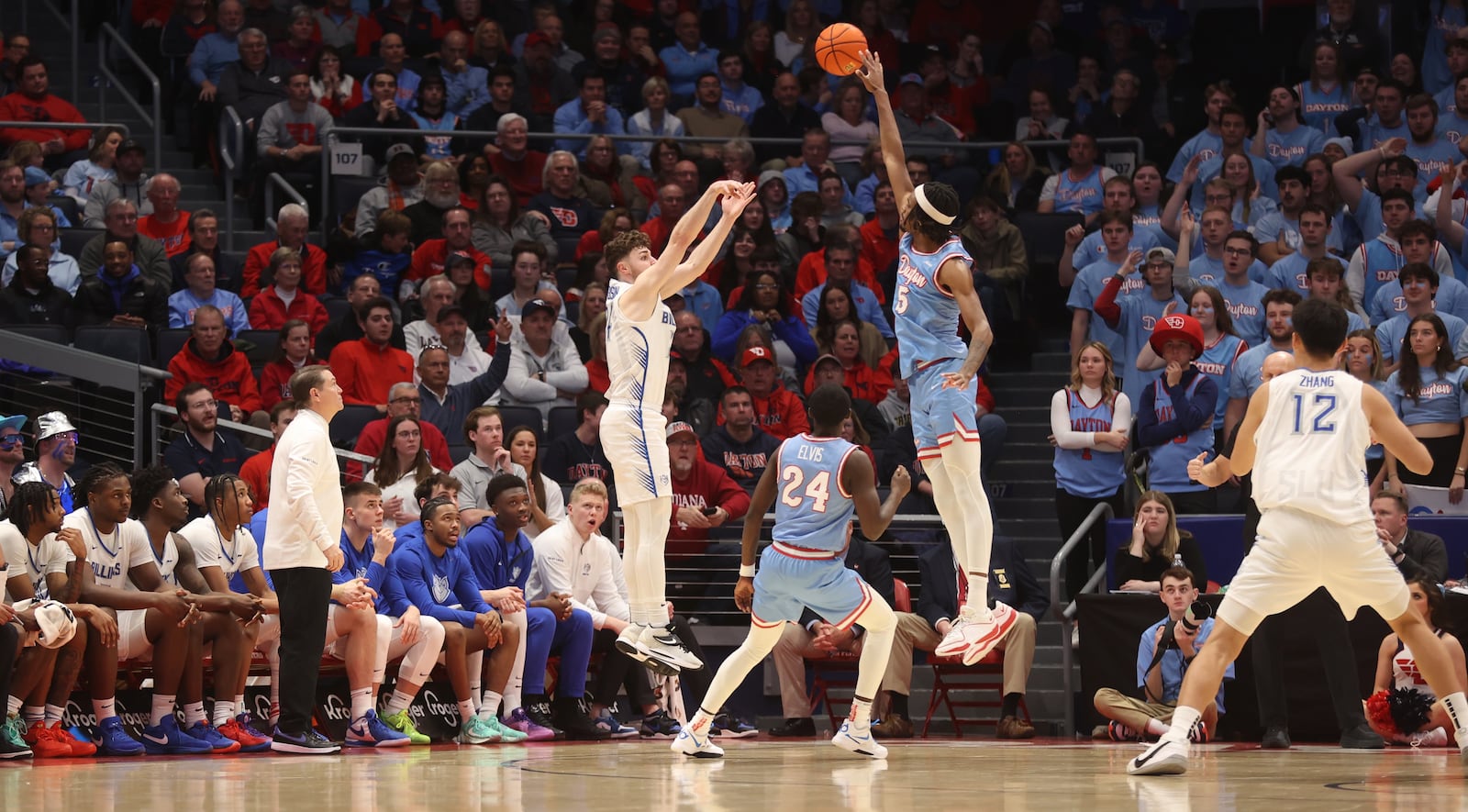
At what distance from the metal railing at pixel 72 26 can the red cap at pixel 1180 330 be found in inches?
493

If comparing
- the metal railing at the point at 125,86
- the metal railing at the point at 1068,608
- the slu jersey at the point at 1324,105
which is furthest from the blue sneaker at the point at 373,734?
the slu jersey at the point at 1324,105

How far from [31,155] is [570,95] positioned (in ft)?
19.9

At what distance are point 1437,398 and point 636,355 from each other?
7.67 meters

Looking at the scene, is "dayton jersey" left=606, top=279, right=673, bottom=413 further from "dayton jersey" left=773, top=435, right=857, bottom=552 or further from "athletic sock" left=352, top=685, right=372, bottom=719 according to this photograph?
"athletic sock" left=352, top=685, right=372, bottom=719

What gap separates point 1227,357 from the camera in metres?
15.9

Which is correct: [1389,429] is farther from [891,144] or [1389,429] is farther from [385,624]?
[385,624]

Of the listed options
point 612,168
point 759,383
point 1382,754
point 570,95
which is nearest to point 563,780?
point 1382,754

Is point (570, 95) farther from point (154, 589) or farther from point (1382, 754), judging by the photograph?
point (1382, 754)

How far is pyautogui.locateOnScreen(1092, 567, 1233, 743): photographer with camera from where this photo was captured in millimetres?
12773

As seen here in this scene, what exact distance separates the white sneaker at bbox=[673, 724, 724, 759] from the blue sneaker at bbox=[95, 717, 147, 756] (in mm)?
3594

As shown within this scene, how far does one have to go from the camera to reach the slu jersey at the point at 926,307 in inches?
416

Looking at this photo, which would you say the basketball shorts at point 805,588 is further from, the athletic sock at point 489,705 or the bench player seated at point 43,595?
the bench player seated at point 43,595

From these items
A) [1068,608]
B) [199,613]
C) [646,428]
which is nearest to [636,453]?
[646,428]

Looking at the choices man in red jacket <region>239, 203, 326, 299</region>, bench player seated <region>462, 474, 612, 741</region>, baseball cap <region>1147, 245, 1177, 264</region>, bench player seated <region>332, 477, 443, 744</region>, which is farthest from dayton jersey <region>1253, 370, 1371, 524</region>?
man in red jacket <region>239, 203, 326, 299</region>
